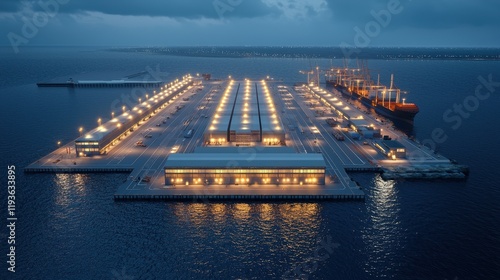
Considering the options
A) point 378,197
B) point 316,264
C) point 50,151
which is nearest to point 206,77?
point 50,151

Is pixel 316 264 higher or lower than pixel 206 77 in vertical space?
lower

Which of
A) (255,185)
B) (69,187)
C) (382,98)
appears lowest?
(69,187)

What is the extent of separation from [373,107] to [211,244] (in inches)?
3768

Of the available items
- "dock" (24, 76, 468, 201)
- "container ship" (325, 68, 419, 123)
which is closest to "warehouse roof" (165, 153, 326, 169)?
"dock" (24, 76, 468, 201)

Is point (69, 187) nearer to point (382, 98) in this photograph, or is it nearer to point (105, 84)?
point (382, 98)

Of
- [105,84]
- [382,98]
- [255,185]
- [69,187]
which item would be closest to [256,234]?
[255,185]

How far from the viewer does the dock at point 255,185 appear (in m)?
57.5

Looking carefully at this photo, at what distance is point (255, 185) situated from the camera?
60156 millimetres

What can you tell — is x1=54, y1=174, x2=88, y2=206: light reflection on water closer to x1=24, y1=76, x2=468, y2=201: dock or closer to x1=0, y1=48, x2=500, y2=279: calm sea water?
x1=0, y1=48, x2=500, y2=279: calm sea water

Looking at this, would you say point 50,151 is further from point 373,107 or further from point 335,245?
point 373,107

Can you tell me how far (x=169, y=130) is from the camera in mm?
93750

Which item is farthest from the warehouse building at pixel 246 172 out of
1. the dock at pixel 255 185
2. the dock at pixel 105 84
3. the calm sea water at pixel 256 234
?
the dock at pixel 105 84

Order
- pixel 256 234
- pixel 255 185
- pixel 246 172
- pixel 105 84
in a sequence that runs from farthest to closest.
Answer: pixel 105 84, pixel 246 172, pixel 255 185, pixel 256 234

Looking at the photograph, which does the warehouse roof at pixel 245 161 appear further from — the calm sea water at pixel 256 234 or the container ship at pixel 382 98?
the container ship at pixel 382 98
